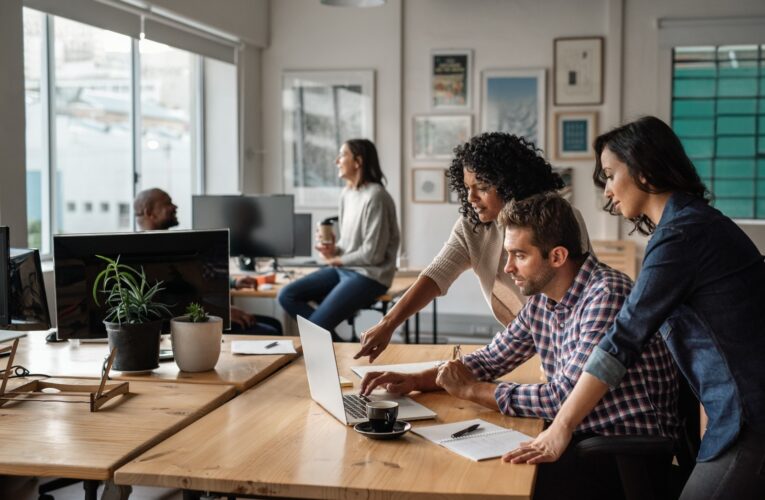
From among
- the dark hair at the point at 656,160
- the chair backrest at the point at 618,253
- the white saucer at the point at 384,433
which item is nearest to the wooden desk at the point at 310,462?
the white saucer at the point at 384,433

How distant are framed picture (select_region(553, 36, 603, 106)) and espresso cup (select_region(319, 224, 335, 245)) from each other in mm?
2401

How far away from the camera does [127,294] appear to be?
2.48 metres

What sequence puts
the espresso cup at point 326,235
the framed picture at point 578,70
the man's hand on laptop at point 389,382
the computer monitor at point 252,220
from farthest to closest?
the framed picture at point 578,70
the computer monitor at point 252,220
the espresso cup at point 326,235
the man's hand on laptop at point 389,382

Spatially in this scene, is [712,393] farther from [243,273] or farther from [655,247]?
[243,273]

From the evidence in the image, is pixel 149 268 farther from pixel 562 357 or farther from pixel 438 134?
pixel 438 134

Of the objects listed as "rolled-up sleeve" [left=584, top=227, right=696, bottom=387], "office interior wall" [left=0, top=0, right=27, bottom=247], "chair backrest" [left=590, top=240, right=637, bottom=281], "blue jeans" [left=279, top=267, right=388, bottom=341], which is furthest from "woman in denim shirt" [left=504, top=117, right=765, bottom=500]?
"chair backrest" [left=590, top=240, right=637, bottom=281]

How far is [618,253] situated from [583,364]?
457 centimetres

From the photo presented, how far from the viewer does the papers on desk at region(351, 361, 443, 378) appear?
2564 millimetres

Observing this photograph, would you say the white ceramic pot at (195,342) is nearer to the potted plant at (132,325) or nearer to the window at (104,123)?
the potted plant at (132,325)

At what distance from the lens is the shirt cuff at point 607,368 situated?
5.90ft

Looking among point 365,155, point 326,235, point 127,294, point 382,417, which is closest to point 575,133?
point 365,155

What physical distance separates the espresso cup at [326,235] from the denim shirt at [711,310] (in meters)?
3.27

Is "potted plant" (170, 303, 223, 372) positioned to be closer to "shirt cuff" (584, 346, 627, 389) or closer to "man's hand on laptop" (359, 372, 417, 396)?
"man's hand on laptop" (359, 372, 417, 396)

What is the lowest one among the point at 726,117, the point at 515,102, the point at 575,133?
the point at 575,133
